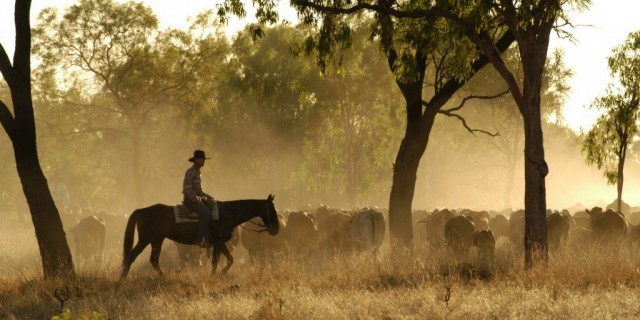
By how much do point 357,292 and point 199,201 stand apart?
521 cm

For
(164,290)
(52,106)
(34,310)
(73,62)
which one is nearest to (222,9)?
(164,290)

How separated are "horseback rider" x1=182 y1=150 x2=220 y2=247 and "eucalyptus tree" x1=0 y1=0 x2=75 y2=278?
2594 mm

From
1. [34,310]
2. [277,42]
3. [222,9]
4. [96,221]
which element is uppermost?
[277,42]

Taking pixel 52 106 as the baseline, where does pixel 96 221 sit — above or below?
below

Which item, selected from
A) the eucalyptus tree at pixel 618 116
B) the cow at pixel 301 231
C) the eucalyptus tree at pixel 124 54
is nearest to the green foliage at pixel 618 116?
the eucalyptus tree at pixel 618 116

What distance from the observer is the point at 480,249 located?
18500 mm

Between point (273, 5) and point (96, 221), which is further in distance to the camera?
point (96, 221)

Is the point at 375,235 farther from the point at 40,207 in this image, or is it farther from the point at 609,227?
the point at 40,207

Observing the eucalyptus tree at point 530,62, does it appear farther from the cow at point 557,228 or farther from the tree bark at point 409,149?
the cow at point 557,228

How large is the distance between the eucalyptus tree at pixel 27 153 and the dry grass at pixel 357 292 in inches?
27.8

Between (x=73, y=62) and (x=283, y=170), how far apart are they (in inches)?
708

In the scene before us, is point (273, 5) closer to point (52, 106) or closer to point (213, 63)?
point (213, 63)

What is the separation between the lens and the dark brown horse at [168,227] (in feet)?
55.8

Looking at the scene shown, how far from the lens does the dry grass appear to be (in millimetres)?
10859
